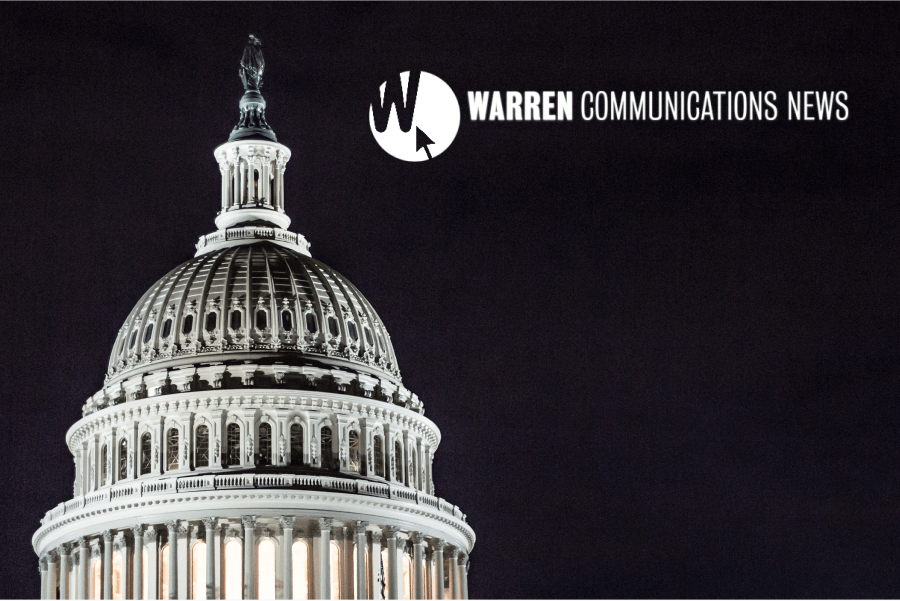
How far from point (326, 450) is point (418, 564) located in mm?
7577

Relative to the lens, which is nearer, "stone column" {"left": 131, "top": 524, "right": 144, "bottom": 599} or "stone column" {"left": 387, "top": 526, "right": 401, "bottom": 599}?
"stone column" {"left": 131, "top": 524, "right": 144, "bottom": 599}

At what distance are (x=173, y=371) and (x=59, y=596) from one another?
13.0 meters

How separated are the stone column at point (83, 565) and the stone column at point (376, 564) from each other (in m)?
14.3

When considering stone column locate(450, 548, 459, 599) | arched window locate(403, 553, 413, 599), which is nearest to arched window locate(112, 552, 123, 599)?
arched window locate(403, 553, 413, 599)

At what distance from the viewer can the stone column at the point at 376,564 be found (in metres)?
120

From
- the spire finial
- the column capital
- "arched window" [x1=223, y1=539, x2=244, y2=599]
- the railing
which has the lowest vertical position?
"arched window" [x1=223, y1=539, x2=244, y2=599]

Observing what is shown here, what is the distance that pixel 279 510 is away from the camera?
392 feet

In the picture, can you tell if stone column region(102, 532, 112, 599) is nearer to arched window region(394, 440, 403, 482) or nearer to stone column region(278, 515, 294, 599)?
stone column region(278, 515, 294, 599)

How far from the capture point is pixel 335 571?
120625 mm

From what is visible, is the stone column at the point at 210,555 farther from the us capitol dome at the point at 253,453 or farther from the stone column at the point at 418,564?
the stone column at the point at 418,564

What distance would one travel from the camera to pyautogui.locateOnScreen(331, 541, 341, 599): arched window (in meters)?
120

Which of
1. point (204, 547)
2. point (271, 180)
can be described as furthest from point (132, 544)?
point (271, 180)

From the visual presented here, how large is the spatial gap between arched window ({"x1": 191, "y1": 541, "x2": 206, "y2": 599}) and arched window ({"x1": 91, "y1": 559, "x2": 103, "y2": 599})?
Result: 4661 millimetres

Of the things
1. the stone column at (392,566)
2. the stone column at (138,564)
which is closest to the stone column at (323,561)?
the stone column at (392,566)
